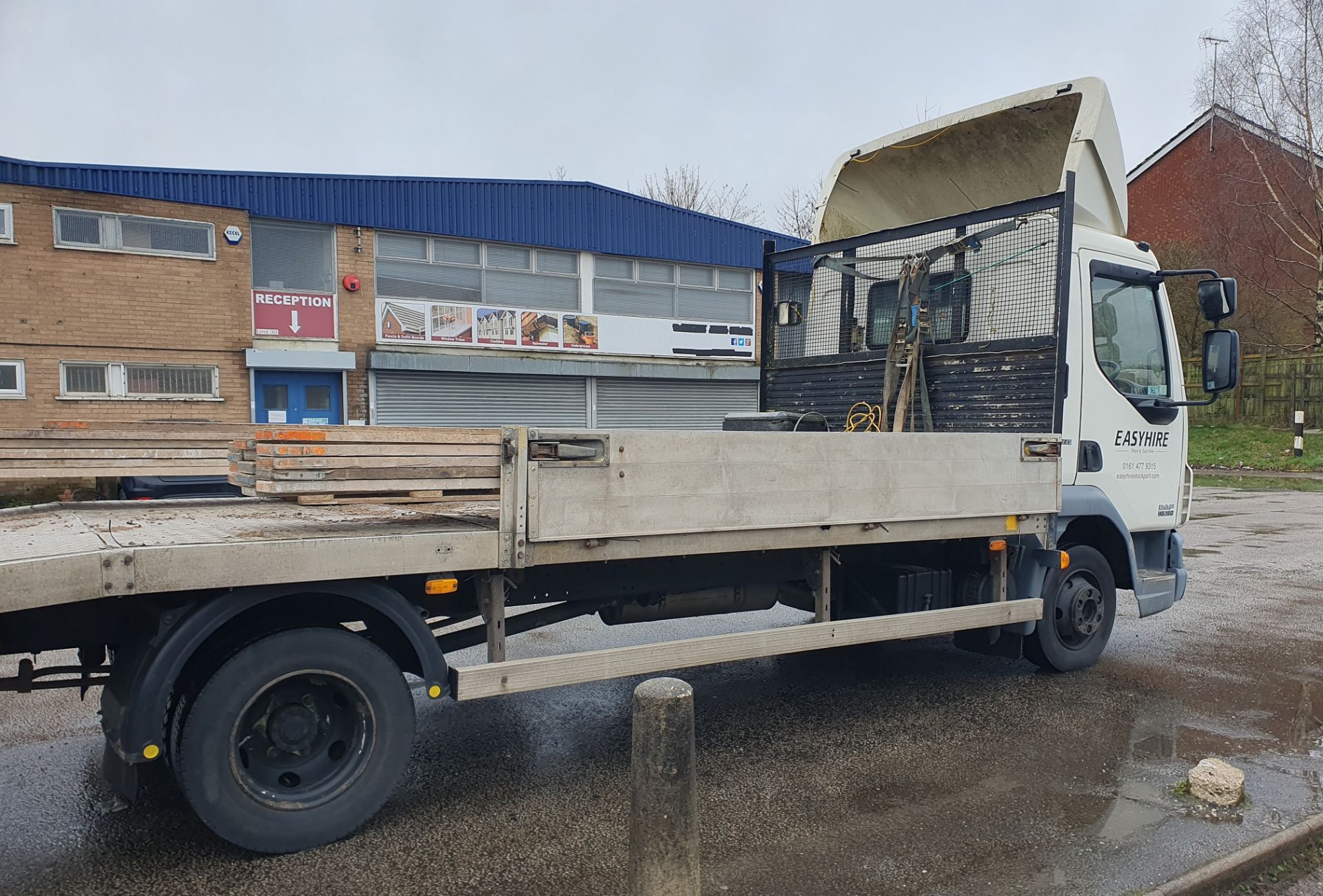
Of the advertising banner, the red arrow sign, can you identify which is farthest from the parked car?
the advertising banner

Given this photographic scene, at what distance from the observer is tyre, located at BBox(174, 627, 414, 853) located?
3.42 meters

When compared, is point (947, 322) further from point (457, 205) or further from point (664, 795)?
point (457, 205)

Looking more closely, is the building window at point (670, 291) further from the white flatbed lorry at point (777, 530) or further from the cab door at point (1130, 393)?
the cab door at point (1130, 393)

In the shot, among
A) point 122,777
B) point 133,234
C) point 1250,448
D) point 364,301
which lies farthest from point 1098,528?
point 1250,448

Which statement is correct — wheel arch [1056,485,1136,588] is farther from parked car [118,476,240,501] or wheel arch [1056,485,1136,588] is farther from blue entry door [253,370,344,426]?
blue entry door [253,370,344,426]

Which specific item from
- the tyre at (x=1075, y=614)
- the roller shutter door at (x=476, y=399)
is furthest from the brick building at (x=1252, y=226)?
the tyre at (x=1075, y=614)

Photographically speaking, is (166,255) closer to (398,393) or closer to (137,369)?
(137,369)

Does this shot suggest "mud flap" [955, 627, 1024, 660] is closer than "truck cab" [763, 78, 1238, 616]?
No

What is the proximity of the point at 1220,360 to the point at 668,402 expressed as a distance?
17.0 meters

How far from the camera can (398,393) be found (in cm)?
1911

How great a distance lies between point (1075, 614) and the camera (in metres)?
6.14

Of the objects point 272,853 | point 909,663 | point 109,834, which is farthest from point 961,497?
point 109,834

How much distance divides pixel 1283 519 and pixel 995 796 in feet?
43.5

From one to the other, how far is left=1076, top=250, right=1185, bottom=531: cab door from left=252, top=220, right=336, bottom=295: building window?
50.4 ft
